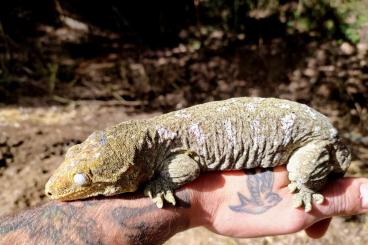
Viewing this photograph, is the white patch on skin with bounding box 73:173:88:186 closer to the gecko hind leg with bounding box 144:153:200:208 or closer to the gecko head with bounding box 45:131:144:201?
the gecko head with bounding box 45:131:144:201

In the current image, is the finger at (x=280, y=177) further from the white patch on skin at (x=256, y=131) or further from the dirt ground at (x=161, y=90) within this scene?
the dirt ground at (x=161, y=90)

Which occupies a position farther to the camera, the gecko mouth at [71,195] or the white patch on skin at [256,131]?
the white patch on skin at [256,131]

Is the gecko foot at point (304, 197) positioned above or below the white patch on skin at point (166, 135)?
below

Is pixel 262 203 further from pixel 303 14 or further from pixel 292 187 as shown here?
pixel 303 14

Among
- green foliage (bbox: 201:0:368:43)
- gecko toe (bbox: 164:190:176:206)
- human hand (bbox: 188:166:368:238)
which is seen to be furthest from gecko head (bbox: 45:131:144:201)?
green foliage (bbox: 201:0:368:43)

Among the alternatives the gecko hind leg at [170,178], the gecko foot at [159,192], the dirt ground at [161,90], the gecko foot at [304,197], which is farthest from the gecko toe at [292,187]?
the dirt ground at [161,90]

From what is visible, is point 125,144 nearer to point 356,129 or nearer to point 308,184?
point 308,184

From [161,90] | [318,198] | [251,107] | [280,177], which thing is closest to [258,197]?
[280,177]
